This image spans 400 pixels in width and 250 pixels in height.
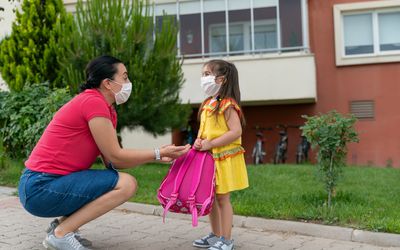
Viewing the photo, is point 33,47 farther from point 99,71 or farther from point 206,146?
point 206,146

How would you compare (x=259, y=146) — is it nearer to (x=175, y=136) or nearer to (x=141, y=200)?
(x=175, y=136)

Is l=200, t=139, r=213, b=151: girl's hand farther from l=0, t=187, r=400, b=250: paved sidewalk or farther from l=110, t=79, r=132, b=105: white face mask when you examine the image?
l=0, t=187, r=400, b=250: paved sidewalk

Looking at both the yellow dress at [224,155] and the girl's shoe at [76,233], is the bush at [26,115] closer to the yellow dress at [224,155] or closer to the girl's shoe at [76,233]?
the girl's shoe at [76,233]

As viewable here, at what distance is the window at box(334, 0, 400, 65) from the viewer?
1389 cm

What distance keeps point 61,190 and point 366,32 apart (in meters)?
12.4

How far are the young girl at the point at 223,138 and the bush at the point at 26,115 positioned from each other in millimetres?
3660

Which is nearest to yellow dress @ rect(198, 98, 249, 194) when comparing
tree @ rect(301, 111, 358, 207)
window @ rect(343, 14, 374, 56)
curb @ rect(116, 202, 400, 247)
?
curb @ rect(116, 202, 400, 247)

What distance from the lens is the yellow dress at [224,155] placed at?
432 centimetres

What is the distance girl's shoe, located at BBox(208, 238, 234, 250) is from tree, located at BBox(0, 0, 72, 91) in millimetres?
7056

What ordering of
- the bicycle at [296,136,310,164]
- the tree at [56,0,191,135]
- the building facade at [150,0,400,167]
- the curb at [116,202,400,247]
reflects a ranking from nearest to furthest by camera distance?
the curb at [116,202,400,247], the tree at [56,0,191,135], the building facade at [150,0,400,167], the bicycle at [296,136,310,164]

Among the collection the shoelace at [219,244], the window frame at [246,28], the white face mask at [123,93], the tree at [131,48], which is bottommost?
the shoelace at [219,244]

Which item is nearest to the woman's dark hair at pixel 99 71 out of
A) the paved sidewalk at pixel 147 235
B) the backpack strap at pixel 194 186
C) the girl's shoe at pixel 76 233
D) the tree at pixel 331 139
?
the backpack strap at pixel 194 186

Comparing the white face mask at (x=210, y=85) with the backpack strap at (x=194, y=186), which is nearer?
the backpack strap at (x=194, y=186)

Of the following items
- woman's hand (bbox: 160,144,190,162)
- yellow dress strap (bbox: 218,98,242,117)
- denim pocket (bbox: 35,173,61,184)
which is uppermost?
yellow dress strap (bbox: 218,98,242,117)
